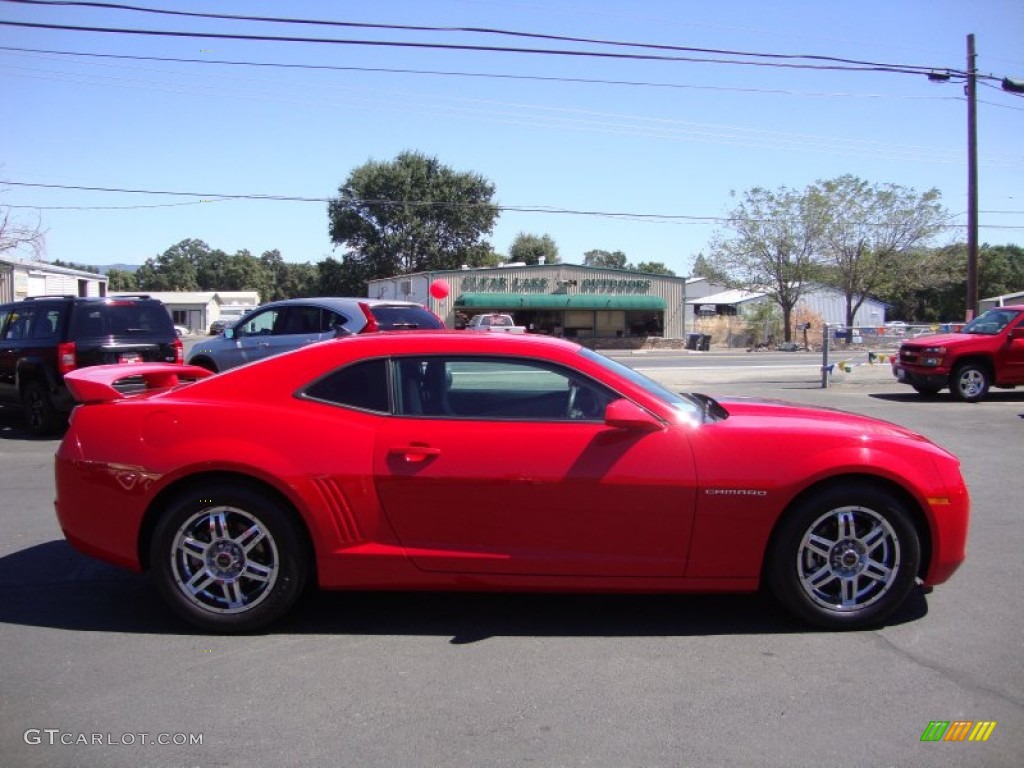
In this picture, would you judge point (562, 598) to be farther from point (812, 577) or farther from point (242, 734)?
point (242, 734)

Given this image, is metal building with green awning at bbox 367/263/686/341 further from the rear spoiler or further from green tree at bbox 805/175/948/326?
the rear spoiler

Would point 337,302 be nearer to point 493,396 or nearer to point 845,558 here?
point 493,396

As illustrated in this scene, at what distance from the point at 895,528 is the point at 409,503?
2423 millimetres

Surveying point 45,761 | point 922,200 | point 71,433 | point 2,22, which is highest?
point 922,200

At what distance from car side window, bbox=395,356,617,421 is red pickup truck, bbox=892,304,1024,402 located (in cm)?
1233

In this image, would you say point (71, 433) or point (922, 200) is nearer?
point (71, 433)

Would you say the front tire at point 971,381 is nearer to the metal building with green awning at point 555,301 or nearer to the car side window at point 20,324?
the car side window at point 20,324

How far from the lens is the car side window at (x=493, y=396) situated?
4102 mm

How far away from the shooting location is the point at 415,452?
3.98 meters

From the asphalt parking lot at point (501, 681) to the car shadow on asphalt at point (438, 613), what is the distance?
16 mm

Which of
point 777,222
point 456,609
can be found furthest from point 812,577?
point 777,222

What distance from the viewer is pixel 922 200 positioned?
48.8 m

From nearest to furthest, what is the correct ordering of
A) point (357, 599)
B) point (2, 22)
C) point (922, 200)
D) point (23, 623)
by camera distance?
point (23, 623)
point (357, 599)
point (2, 22)
point (922, 200)

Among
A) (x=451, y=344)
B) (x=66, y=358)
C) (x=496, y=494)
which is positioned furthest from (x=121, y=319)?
(x=496, y=494)
